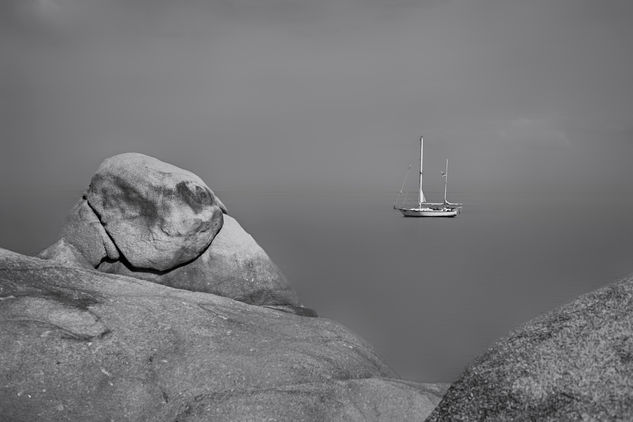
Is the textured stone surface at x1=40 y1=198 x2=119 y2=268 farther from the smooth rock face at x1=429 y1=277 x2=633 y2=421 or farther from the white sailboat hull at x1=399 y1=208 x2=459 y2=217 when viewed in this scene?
the white sailboat hull at x1=399 y1=208 x2=459 y2=217

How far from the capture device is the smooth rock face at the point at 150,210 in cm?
1683

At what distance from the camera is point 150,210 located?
16844mm

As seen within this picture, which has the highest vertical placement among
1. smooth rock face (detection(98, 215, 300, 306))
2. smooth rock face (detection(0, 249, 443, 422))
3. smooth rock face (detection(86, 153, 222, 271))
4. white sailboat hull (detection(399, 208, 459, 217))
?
smooth rock face (detection(86, 153, 222, 271))

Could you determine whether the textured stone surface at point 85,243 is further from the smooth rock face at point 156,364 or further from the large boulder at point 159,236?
the smooth rock face at point 156,364

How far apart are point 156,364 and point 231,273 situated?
9.02 m

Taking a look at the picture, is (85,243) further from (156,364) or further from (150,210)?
(156,364)

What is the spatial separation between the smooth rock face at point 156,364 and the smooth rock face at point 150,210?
16.9 ft

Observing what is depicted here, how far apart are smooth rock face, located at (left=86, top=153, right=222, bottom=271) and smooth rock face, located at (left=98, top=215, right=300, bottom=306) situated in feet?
1.37

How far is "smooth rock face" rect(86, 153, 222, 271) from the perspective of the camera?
663 inches

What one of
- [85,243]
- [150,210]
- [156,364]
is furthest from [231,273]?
[156,364]

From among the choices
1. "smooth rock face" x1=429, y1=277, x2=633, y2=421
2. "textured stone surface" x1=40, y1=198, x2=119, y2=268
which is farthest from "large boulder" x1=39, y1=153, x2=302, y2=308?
"smooth rock face" x1=429, y1=277, x2=633, y2=421

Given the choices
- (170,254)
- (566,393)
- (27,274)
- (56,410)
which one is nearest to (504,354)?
(566,393)

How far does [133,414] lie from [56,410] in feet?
3.73

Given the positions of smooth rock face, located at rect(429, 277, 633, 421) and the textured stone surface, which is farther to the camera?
the textured stone surface
